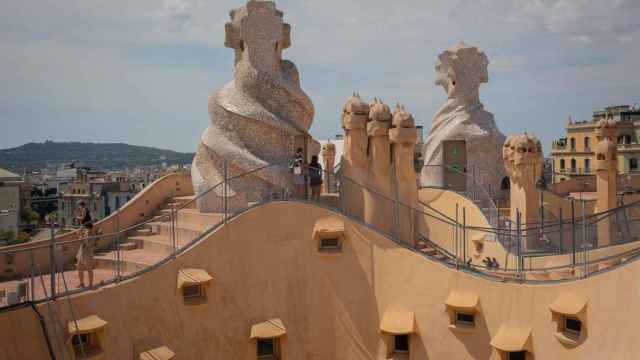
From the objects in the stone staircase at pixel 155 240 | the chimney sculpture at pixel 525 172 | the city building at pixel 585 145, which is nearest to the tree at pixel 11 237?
the stone staircase at pixel 155 240

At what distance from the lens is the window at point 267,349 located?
10.6 meters

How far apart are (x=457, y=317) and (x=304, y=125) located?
207 inches

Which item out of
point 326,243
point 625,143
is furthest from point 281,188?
point 625,143

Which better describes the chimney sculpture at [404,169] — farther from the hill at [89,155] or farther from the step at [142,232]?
the hill at [89,155]

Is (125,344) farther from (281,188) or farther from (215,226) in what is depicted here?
(281,188)

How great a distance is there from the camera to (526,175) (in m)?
11.9

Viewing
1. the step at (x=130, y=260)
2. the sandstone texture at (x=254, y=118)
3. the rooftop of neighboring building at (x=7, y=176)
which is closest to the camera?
the step at (x=130, y=260)

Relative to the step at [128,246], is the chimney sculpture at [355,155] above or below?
above

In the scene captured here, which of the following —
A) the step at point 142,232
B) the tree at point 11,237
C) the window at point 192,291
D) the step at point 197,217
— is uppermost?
the step at point 197,217

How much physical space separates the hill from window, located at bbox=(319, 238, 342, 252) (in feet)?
156

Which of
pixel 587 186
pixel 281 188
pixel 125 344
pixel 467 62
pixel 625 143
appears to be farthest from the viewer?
pixel 625 143

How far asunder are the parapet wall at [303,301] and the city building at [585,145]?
24002 mm

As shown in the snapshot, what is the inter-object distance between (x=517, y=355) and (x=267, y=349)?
→ 425cm

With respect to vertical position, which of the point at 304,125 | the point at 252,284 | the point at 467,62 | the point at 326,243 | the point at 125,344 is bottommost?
the point at 125,344
